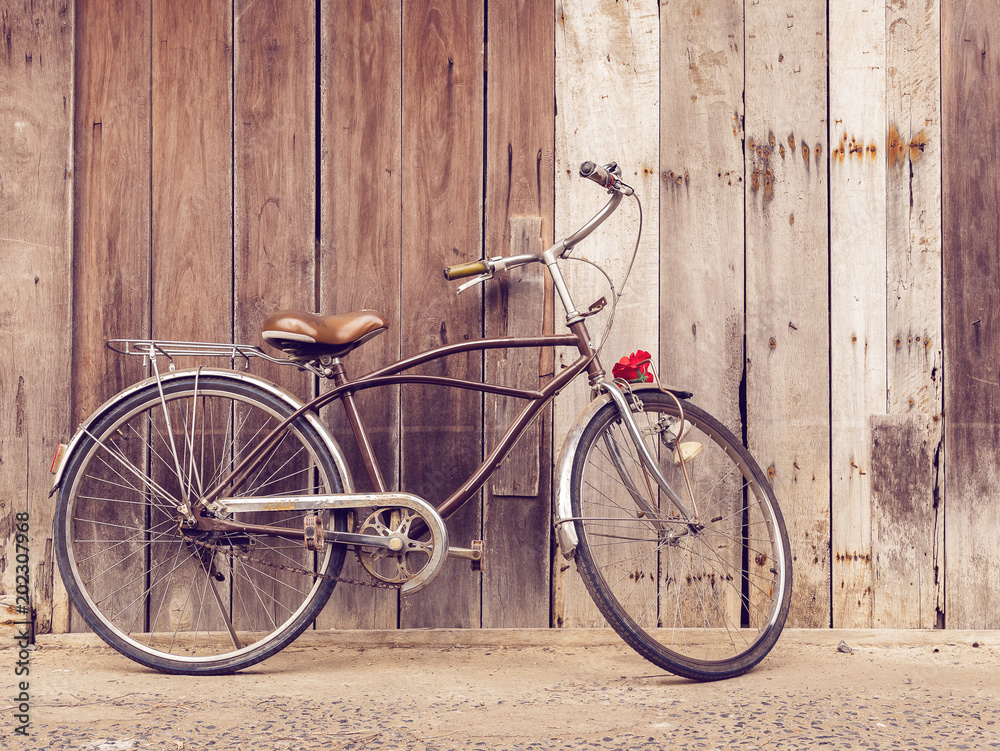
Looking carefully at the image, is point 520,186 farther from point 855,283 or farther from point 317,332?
point 855,283

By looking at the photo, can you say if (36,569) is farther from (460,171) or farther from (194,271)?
(460,171)

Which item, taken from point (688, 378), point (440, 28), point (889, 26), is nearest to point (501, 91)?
point (440, 28)

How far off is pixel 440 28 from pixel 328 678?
1.96 m

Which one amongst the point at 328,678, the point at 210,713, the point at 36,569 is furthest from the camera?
the point at 36,569

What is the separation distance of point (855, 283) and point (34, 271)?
8.45ft

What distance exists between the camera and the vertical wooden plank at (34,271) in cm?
220

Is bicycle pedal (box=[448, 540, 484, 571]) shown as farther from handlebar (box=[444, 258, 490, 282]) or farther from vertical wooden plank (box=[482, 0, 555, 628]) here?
handlebar (box=[444, 258, 490, 282])

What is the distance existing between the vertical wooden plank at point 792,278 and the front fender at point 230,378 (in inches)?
50.3

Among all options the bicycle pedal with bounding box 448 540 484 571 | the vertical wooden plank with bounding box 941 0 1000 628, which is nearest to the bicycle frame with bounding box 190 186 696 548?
the bicycle pedal with bounding box 448 540 484 571

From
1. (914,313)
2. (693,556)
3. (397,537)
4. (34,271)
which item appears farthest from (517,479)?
(34,271)

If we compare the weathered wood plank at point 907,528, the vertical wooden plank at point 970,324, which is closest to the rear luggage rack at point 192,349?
the weathered wood plank at point 907,528

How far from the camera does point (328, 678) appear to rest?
1.94 metres

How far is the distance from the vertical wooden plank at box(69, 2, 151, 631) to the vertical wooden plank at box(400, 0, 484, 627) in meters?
0.82

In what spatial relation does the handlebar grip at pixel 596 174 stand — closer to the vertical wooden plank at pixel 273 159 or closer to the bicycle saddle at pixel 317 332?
the bicycle saddle at pixel 317 332
